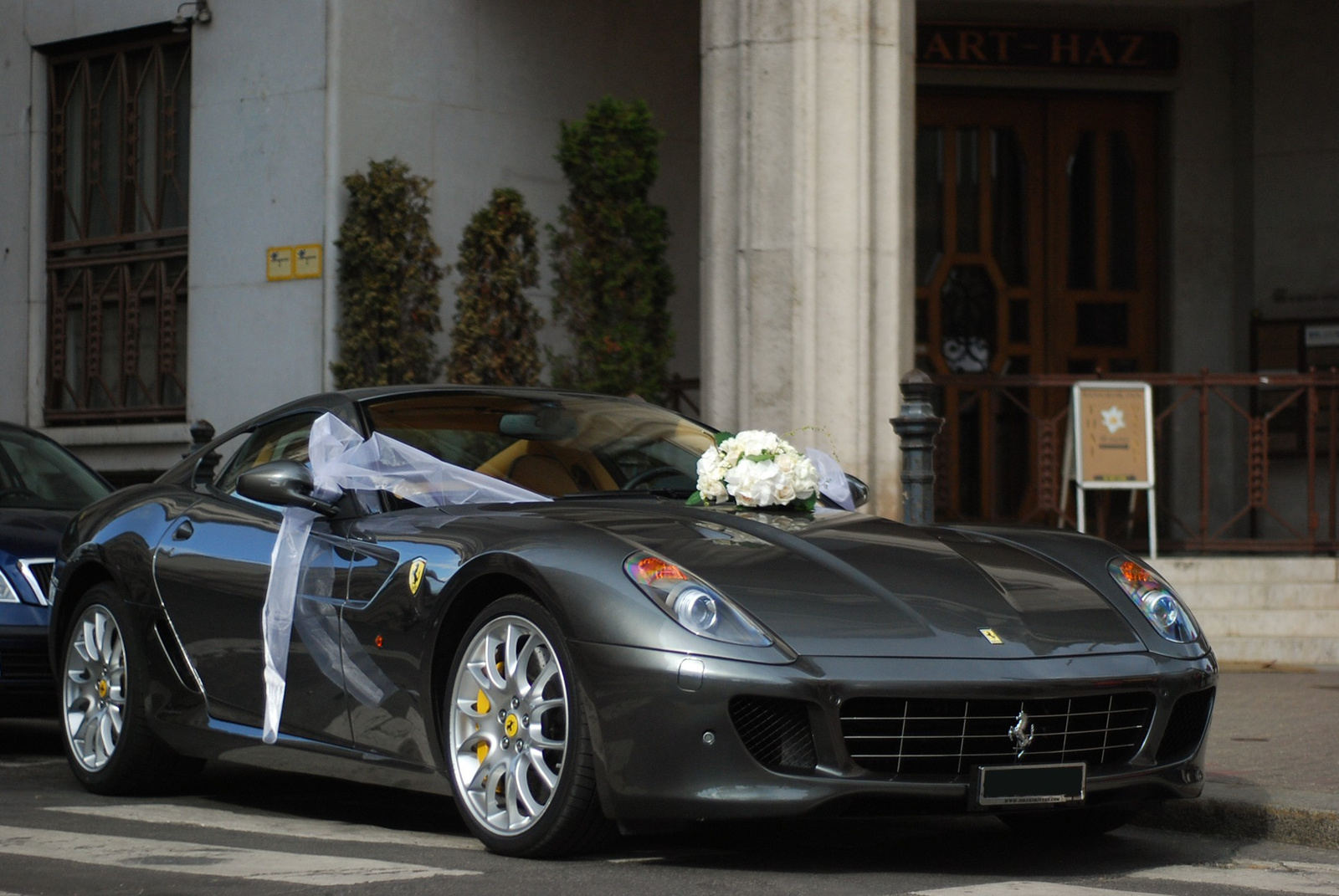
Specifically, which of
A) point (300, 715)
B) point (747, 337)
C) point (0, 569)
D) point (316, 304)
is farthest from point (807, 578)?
point (316, 304)

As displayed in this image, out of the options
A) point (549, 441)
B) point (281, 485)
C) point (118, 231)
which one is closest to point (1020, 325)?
point (118, 231)

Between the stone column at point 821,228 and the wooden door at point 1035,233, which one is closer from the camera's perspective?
the stone column at point 821,228

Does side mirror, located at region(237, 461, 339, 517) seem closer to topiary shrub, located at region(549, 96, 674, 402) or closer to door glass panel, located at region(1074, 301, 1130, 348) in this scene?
topiary shrub, located at region(549, 96, 674, 402)

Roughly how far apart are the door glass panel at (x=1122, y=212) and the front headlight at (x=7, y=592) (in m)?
9.74

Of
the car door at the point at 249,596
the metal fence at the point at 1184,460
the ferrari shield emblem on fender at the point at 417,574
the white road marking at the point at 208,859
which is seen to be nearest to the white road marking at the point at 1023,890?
the white road marking at the point at 208,859

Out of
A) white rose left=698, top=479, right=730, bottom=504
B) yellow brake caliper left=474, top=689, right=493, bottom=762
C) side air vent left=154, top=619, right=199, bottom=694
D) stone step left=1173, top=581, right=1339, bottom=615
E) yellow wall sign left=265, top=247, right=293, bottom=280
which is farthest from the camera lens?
yellow wall sign left=265, top=247, right=293, bottom=280

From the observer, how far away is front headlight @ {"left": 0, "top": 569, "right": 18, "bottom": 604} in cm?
748

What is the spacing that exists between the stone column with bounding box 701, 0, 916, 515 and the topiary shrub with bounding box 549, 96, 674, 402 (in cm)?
108

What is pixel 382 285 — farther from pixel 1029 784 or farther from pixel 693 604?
pixel 1029 784

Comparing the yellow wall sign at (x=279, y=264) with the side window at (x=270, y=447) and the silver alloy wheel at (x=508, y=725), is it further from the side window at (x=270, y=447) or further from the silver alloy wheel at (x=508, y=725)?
the silver alloy wheel at (x=508, y=725)

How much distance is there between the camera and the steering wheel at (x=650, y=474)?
5.90 m

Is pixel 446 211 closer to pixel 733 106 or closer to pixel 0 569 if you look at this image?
pixel 733 106

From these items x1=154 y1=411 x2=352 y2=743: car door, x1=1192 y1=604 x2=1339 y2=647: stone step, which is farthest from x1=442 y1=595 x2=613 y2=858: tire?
x1=1192 y1=604 x2=1339 y2=647: stone step

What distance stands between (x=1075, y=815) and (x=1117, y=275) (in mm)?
10042
